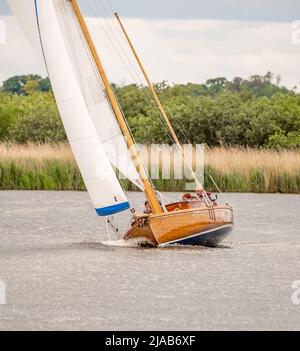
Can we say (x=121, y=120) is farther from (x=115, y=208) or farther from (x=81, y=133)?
(x=115, y=208)

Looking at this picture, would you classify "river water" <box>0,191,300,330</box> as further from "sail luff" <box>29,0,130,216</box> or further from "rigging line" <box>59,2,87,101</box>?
"rigging line" <box>59,2,87,101</box>

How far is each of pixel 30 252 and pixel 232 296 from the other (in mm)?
→ 5975

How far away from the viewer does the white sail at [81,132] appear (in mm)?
25031

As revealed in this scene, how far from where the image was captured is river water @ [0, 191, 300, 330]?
18219 millimetres

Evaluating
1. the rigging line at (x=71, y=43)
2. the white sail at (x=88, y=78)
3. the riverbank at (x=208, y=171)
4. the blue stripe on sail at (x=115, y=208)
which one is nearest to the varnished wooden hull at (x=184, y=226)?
the blue stripe on sail at (x=115, y=208)

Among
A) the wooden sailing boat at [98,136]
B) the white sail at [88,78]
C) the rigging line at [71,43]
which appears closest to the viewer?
the wooden sailing boat at [98,136]

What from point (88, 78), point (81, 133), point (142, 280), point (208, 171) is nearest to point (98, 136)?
point (81, 133)

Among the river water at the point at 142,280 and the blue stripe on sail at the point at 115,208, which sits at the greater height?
the blue stripe on sail at the point at 115,208

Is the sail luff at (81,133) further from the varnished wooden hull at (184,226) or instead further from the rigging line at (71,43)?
the rigging line at (71,43)

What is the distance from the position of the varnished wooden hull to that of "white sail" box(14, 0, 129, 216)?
67 cm

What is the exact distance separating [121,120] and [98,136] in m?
0.68

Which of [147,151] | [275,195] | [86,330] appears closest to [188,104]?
[147,151]

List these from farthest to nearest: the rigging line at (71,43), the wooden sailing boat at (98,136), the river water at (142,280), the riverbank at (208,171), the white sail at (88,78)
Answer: the riverbank at (208,171) → the rigging line at (71,43) → the white sail at (88,78) → the wooden sailing boat at (98,136) → the river water at (142,280)

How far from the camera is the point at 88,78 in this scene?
1033 inches
